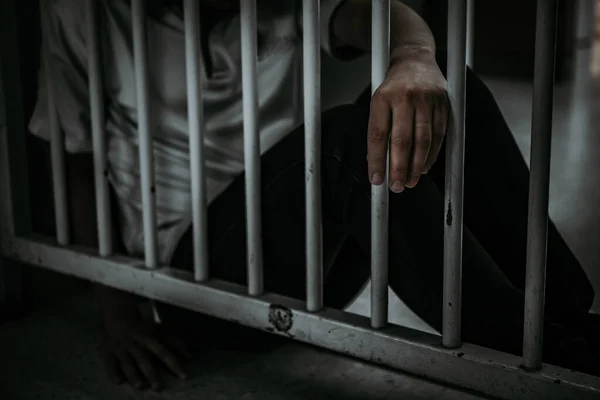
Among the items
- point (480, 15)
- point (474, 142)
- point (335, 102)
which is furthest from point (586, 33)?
point (474, 142)

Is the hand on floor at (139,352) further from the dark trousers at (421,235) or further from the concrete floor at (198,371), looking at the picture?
the dark trousers at (421,235)

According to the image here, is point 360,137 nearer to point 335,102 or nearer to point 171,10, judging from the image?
point 171,10

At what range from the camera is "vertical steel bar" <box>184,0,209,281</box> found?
977mm

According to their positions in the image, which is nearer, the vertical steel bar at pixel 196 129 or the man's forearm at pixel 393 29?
the man's forearm at pixel 393 29

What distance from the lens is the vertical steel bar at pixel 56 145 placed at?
3.88 ft

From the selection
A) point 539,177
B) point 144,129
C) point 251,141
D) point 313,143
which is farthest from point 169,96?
point 539,177

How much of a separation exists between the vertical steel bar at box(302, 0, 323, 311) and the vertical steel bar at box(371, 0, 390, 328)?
8cm

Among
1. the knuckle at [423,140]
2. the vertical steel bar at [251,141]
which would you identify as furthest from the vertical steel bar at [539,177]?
the vertical steel bar at [251,141]

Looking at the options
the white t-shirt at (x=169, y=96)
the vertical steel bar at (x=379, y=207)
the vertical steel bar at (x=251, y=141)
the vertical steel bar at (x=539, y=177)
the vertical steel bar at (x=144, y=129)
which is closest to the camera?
the vertical steel bar at (x=539, y=177)

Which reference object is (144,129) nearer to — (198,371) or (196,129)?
(196,129)

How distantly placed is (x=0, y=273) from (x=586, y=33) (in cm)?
491

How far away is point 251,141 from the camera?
953 mm

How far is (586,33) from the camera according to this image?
5242 millimetres

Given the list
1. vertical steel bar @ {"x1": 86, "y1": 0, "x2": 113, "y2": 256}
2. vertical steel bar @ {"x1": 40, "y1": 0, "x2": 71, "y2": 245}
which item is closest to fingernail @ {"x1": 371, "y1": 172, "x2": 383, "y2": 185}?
vertical steel bar @ {"x1": 86, "y1": 0, "x2": 113, "y2": 256}
